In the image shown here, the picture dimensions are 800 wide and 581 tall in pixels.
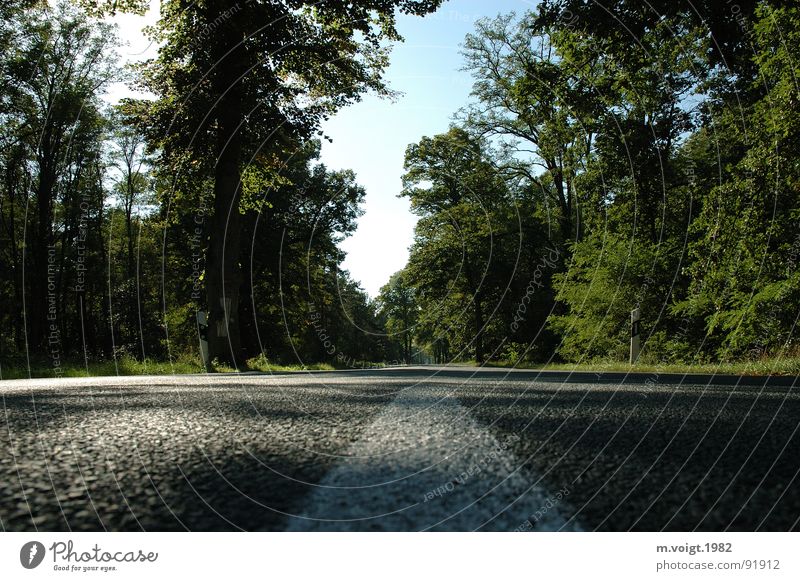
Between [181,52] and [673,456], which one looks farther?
[181,52]

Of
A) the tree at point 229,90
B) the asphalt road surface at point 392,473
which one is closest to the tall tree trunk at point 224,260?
the tree at point 229,90

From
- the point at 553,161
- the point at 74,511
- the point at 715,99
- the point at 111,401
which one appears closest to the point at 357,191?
the point at 553,161

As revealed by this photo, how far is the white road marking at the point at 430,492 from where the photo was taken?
3.54 ft

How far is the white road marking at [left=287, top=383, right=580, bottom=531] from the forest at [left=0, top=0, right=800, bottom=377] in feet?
10.1

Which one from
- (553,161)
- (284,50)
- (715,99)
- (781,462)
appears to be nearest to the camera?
(781,462)

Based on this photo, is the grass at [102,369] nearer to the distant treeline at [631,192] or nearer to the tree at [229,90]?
the tree at [229,90]

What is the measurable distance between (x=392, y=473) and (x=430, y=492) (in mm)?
219

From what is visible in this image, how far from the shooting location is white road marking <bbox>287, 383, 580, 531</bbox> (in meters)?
1.08

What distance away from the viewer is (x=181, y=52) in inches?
625

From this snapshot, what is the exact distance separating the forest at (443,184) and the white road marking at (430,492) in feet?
10.1

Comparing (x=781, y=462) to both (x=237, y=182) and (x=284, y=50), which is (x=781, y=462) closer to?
(x=237, y=182)

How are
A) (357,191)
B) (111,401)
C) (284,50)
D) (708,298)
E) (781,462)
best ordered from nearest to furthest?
1. (781,462)
2. (111,401)
3. (708,298)
4. (284,50)
5. (357,191)

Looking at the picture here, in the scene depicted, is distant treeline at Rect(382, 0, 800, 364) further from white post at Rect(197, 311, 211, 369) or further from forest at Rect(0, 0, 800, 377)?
white post at Rect(197, 311, 211, 369)

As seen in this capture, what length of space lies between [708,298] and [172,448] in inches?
647
